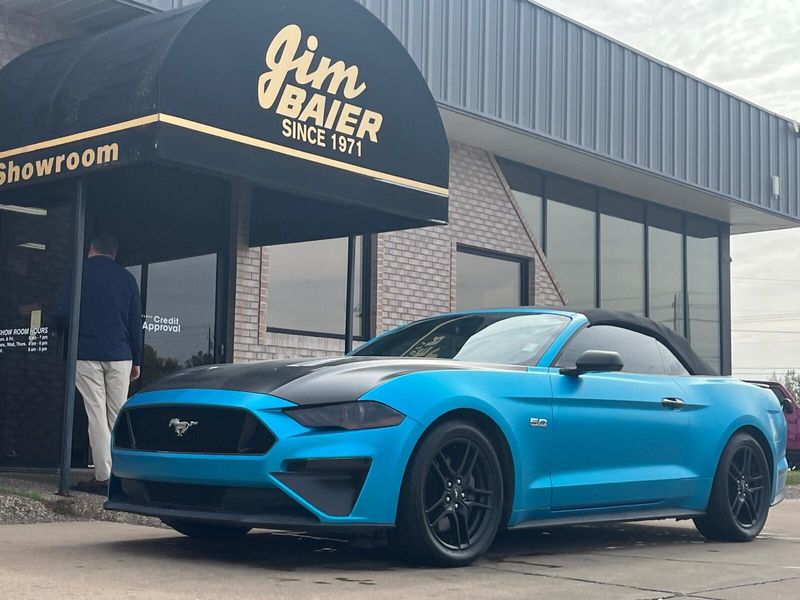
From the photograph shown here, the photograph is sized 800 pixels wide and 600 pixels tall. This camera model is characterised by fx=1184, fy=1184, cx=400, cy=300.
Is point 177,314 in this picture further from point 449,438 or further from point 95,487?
point 449,438

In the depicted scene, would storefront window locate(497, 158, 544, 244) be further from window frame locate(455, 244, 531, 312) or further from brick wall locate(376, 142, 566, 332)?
window frame locate(455, 244, 531, 312)

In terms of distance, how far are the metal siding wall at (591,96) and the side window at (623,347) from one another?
677cm

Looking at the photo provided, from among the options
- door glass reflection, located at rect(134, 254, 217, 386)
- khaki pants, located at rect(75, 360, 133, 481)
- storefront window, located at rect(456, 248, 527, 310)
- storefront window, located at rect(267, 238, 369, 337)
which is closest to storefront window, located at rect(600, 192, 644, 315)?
storefront window, located at rect(456, 248, 527, 310)

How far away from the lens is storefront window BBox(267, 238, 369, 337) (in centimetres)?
1320

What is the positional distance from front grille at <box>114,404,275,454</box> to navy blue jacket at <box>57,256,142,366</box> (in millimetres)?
Answer: 2600

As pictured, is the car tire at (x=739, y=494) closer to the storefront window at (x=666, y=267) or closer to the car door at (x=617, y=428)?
the car door at (x=617, y=428)

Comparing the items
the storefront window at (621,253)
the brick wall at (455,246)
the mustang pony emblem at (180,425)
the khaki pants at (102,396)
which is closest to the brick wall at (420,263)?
the brick wall at (455,246)

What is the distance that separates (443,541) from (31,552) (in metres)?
2.03

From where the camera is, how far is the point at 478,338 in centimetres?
669

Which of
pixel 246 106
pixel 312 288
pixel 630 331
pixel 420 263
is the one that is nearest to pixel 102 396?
pixel 246 106

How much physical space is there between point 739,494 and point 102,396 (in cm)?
449

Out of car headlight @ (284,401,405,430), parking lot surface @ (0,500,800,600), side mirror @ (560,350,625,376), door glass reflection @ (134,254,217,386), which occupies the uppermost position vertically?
door glass reflection @ (134,254,217,386)

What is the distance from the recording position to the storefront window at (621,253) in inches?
742

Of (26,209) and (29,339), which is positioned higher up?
(26,209)
